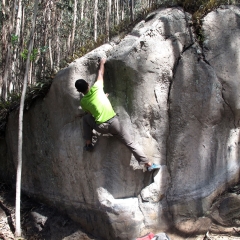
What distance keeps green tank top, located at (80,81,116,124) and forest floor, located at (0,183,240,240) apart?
2.26m

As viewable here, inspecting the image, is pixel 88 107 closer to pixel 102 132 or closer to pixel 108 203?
pixel 102 132

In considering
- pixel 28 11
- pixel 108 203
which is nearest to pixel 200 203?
pixel 108 203

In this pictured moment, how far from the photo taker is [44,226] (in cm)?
583

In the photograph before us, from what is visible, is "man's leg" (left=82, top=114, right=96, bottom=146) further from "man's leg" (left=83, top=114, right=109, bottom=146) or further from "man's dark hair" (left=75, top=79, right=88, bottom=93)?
"man's dark hair" (left=75, top=79, right=88, bottom=93)

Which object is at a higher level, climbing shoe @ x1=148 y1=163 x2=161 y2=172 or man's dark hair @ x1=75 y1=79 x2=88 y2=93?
man's dark hair @ x1=75 y1=79 x2=88 y2=93

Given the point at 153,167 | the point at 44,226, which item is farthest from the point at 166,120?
the point at 44,226

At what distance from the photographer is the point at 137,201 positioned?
4902mm

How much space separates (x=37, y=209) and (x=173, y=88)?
379cm

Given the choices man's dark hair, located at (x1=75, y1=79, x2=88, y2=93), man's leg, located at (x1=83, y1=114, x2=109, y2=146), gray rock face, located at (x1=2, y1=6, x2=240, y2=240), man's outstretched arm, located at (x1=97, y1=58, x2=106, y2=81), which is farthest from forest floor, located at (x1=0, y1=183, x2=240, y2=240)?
man's outstretched arm, located at (x1=97, y1=58, x2=106, y2=81)

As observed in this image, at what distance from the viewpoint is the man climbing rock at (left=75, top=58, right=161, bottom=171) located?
448cm

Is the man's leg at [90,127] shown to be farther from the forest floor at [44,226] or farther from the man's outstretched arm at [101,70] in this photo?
the forest floor at [44,226]

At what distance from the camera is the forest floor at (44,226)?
4.85m

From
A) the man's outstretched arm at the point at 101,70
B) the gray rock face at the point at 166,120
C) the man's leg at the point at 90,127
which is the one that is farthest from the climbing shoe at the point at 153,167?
the man's outstretched arm at the point at 101,70

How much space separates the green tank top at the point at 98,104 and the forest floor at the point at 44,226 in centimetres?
226
